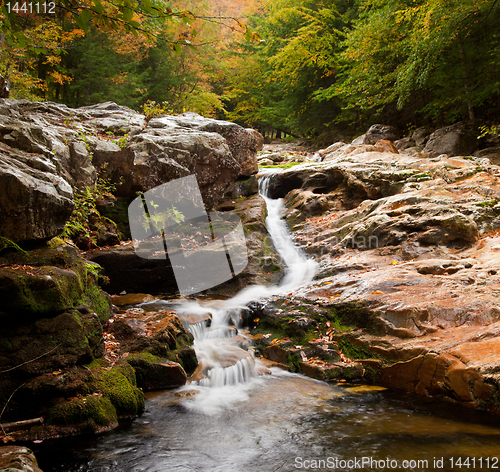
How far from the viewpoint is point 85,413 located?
3613 millimetres

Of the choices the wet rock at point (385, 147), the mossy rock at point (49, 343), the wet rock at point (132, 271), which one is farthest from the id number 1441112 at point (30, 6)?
the wet rock at point (385, 147)

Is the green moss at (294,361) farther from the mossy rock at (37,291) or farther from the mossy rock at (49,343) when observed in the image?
the mossy rock at (37,291)

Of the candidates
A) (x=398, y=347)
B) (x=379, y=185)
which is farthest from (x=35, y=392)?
(x=379, y=185)

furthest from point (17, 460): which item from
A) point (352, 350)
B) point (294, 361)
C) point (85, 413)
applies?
point (352, 350)

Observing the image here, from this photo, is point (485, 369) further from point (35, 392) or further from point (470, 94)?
point (470, 94)

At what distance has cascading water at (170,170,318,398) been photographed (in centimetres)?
529

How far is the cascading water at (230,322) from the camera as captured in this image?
529cm

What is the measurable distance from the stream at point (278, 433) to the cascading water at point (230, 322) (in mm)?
35

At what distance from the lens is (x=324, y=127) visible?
2248cm

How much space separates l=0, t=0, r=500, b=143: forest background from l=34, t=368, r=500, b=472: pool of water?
254 inches

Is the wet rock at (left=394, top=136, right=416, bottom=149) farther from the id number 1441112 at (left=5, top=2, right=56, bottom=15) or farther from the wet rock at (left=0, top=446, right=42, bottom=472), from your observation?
the wet rock at (left=0, top=446, right=42, bottom=472)

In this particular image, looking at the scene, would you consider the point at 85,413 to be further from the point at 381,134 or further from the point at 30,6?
the point at 381,134

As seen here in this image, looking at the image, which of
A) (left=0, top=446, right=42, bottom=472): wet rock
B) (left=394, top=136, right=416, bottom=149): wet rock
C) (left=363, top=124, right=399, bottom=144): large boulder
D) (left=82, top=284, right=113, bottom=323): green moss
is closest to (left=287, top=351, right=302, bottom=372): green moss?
(left=82, top=284, right=113, bottom=323): green moss

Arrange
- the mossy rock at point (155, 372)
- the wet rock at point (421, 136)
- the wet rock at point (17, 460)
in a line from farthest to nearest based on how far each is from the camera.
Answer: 1. the wet rock at point (421, 136)
2. the mossy rock at point (155, 372)
3. the wet rock at point (17, 460)
